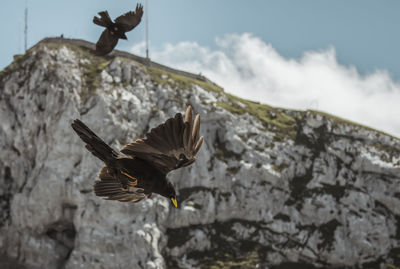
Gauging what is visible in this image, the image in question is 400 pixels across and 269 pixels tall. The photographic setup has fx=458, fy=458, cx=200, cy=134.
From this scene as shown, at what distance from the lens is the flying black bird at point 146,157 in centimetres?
708

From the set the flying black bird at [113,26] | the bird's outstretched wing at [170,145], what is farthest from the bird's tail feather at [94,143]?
the flying black bird at [113,26]

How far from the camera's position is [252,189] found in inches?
2425

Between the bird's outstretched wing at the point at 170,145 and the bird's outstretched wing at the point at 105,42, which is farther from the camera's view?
the bird's outstretched wing at the point at 105,42

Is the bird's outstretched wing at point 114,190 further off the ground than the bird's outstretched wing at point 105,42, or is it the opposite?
the bird's outstretched wing at point 105,42

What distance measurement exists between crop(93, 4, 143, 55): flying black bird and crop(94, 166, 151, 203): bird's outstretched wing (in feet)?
13.8

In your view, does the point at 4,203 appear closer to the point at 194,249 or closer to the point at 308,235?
the point at 194,249

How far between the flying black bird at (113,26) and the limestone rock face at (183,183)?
139 ft

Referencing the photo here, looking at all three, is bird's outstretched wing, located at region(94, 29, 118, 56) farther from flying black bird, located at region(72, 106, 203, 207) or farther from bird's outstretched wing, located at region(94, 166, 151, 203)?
flying black bird, located at region(72, 106, 203, 207)

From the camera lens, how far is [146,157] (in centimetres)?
772

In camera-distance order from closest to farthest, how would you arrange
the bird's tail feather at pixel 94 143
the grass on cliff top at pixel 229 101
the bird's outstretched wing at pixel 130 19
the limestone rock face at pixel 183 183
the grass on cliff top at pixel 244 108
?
1. the bird's tail feather at pixel 94 143
2. the bird's outstretched wing at pixel 130 19
3. the limestone rock face at pixel 183 183
4. the grass on cliff top at pixel 229 101
5. the grass on cliff top at pixel 244 108

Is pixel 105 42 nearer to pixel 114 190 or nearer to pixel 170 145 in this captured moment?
pixel 114 190

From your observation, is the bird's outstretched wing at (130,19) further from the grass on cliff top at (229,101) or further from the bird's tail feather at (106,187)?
the grass on cliff top at (229,101)

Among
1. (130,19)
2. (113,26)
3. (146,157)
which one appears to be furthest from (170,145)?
(113,26)

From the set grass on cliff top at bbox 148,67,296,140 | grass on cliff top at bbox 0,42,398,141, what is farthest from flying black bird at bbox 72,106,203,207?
grass on cliff top at bbox 148,67,296,140
